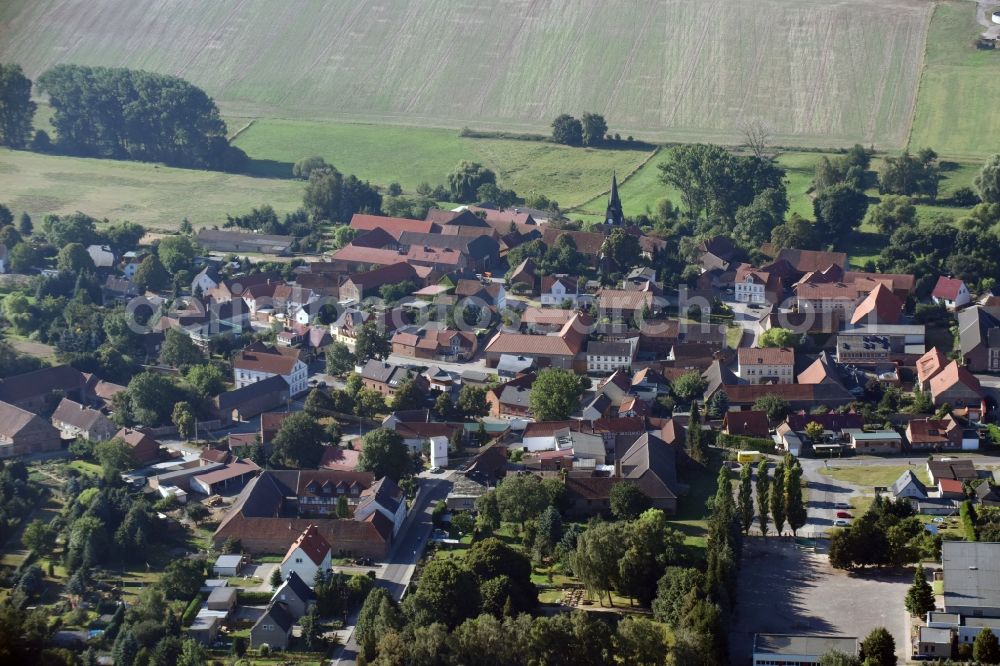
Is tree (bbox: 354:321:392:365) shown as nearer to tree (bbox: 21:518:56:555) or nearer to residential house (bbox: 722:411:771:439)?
residential house (bbox: 722:411:771:439)

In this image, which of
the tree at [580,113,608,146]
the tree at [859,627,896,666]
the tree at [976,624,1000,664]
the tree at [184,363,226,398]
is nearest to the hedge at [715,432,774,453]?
the tree at [859,627,896,666]

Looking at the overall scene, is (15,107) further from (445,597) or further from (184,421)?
(445,597)

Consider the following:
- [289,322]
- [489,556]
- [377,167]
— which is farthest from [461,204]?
[489,556]

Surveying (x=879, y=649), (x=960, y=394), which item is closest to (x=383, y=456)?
(x=879, y=649)

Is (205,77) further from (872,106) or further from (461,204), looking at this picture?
(872,106)

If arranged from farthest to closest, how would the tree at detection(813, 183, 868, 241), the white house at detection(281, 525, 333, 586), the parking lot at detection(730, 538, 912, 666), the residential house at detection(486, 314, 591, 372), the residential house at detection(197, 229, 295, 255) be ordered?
the residential house at detection(197, 229, 295, 255) → the tree at detection(813, 183, 868, 241) → the residential house at detection(486, 314, 591, 372) → the white house at detection(281, 525, 333, 586) → the parking lot at detection(730, 538, 912, 666)
